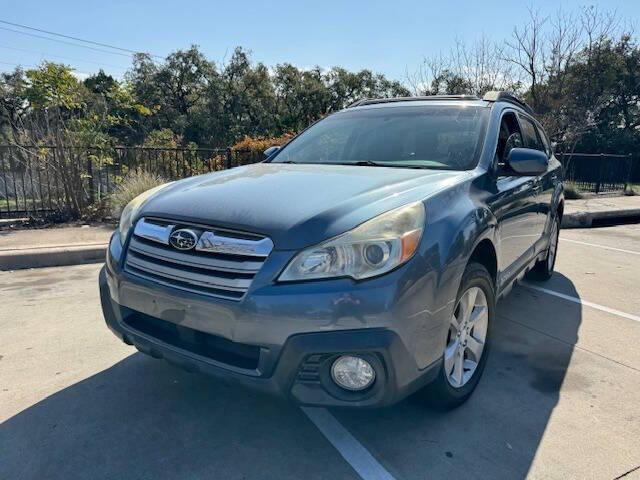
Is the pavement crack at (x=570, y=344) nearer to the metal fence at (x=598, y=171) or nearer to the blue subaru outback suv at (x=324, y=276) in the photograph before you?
the blue subaru outback suv at (x=324, y=276)

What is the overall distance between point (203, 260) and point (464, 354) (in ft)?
5.21

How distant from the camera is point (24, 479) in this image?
2.15m

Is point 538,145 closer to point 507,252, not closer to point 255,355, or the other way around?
point 507,252

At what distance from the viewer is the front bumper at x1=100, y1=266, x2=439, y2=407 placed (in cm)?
202

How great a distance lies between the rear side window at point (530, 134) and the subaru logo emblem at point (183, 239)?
3.10 metres

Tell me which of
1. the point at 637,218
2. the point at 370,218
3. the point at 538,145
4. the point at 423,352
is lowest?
the point at 637,218

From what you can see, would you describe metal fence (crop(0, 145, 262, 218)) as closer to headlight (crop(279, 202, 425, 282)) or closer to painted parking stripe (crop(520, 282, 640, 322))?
painted parking stripe (crop(520, 282, 640, 322))

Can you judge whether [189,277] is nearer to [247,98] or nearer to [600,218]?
[600,218]

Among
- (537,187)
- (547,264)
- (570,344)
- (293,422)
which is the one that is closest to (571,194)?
(547,264)

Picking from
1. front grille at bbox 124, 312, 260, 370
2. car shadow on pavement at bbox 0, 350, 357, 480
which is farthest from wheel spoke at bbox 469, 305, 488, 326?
front grille at bbox 124, 312, 260, 370

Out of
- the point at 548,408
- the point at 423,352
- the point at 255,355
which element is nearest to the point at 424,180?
the point at 423,352

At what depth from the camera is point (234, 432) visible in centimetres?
251

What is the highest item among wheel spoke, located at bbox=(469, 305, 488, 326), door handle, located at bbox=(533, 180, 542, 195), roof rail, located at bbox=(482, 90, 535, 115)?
roof rail, located at bbox=(482, 90, 535, 115)

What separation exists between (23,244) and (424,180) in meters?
5.83
